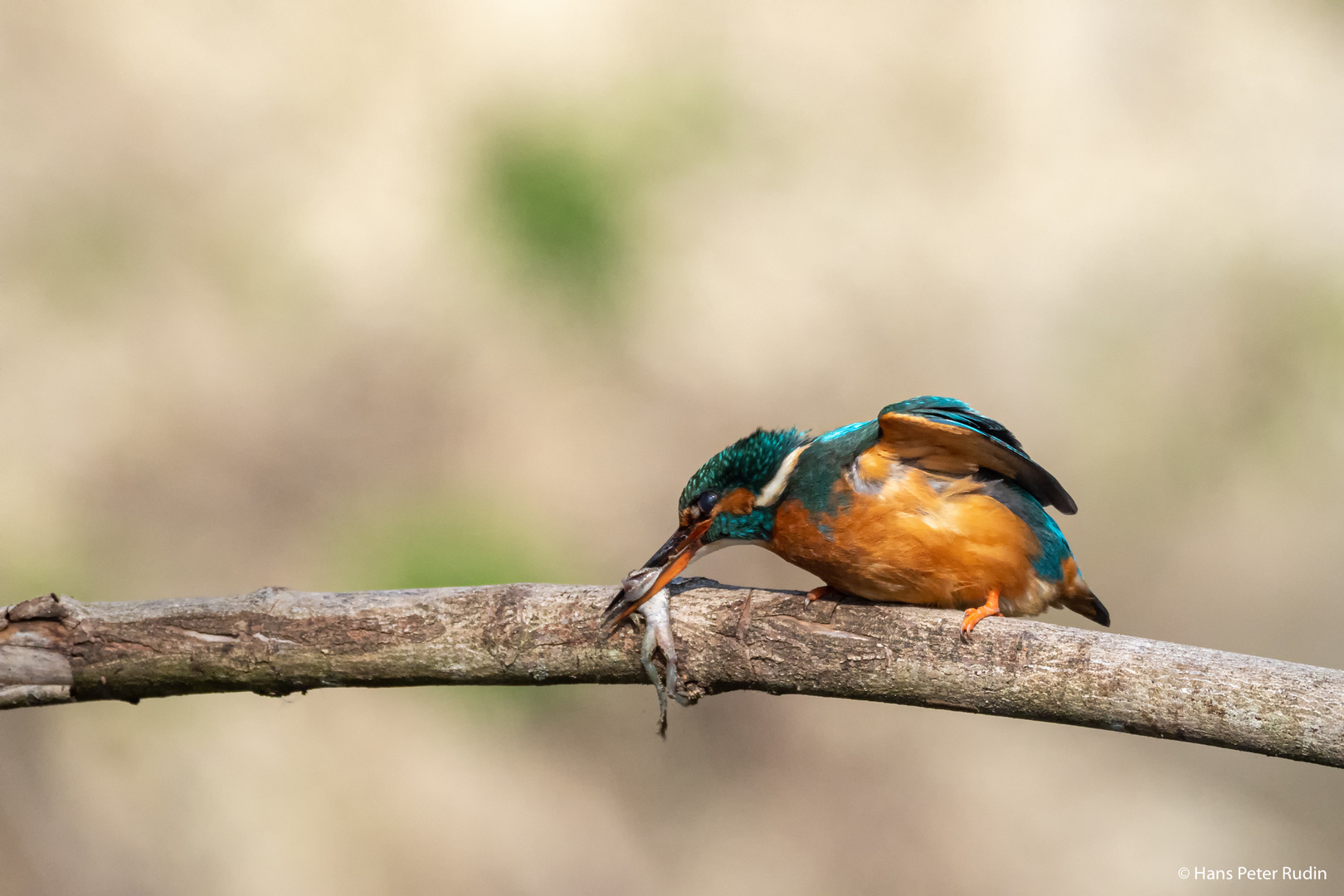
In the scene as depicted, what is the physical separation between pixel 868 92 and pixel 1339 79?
250cm

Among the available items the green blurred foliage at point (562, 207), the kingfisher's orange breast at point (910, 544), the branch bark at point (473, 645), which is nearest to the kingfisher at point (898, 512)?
the kingfisher's orange breast at point (910, 544)

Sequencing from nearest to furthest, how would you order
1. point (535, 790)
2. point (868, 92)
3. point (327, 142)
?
point (535, 790)
point (327, 142)
point (868, 92)

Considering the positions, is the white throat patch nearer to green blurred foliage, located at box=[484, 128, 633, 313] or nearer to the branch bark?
the branch bark

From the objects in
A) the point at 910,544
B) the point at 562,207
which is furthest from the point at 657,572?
the point at 562,207

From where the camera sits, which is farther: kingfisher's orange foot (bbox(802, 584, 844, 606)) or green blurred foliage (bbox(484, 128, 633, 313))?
green blurred foliage (bbox(484, 128, 633, 313))

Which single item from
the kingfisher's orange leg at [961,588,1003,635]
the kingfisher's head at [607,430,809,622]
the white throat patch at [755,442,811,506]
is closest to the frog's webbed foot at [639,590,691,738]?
the kingfisher's head at [607,430,809,622]

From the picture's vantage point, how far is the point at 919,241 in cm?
534

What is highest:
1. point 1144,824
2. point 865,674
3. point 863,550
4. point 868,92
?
point 868,92

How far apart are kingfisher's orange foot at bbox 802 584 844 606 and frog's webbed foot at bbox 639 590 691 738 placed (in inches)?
11.3

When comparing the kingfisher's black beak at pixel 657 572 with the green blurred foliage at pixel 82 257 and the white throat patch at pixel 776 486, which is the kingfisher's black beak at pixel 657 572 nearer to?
the white throat patch at pixel 776 486

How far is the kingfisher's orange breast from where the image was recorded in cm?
196

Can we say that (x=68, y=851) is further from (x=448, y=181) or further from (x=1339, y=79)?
(x=1339, y=79)

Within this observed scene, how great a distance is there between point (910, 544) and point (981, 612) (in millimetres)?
202

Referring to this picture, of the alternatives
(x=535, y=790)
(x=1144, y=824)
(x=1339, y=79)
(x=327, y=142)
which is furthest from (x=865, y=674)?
(x=1339, y=79)
